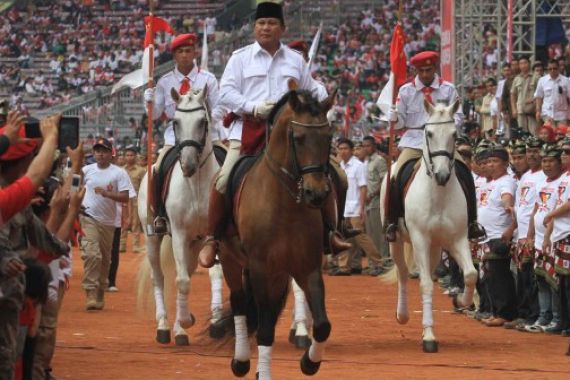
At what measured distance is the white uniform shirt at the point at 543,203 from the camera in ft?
48.9

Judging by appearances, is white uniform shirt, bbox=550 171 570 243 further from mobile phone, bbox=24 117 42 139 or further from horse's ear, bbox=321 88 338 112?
mobile phone, bbox=24 117 42 139

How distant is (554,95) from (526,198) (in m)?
10.7

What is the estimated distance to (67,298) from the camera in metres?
21.2

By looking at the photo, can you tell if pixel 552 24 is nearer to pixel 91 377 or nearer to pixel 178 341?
pixel 178 341

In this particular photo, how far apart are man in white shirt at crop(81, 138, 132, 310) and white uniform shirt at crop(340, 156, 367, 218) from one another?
6.23 m

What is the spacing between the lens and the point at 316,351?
1086 centimetres

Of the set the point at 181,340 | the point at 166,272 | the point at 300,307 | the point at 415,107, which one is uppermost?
the point at 415,107

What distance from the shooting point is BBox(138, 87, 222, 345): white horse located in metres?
14.5

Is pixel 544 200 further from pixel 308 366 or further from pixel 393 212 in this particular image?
pixel 308 366

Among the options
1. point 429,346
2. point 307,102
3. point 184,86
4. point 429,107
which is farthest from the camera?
point 184,86

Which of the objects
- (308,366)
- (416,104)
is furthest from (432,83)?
(308,366)

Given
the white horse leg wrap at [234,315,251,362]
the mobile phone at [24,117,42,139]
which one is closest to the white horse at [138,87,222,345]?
the white horse leg wrap at [234,315,251,362]

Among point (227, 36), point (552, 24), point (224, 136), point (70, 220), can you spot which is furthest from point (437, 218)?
point (227, 36)

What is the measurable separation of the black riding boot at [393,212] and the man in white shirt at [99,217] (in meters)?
5.15
